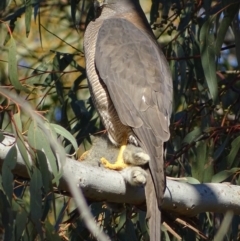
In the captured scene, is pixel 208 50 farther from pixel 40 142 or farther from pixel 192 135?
pixel 40 142

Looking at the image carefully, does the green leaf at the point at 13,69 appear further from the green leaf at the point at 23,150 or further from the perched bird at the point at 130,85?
the perched bird at the point at 130,85

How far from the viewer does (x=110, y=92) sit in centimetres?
375

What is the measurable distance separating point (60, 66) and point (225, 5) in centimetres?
97

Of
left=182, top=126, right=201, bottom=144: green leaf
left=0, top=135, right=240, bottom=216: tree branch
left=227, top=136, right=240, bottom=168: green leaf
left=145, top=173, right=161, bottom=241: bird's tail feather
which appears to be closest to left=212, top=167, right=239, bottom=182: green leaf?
left=227, top=136, right=240, bottom=168: green leaf

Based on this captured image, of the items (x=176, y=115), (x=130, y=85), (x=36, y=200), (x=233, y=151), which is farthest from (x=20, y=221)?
(x=176, y=115)

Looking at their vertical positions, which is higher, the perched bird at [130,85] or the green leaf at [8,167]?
the green leaf at [8,167]

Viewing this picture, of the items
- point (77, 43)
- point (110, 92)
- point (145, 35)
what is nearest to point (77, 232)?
point (110, 92)

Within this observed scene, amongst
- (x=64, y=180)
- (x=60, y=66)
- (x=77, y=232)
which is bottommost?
(x=77, y=232)

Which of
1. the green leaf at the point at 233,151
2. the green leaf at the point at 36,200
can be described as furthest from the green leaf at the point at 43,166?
the green leaf at the point at 233,151

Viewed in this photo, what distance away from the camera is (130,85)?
3779 millimetres

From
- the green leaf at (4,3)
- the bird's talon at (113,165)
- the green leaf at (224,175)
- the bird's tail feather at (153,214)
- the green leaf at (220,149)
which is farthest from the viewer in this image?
the green leaf at (4,3)

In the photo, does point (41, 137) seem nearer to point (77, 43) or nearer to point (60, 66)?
point (60, 66)

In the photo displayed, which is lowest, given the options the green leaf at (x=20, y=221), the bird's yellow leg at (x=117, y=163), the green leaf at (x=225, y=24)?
the bird's yellow leg at (x=117, y=163)

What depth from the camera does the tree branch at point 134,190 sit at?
9.44 feet
